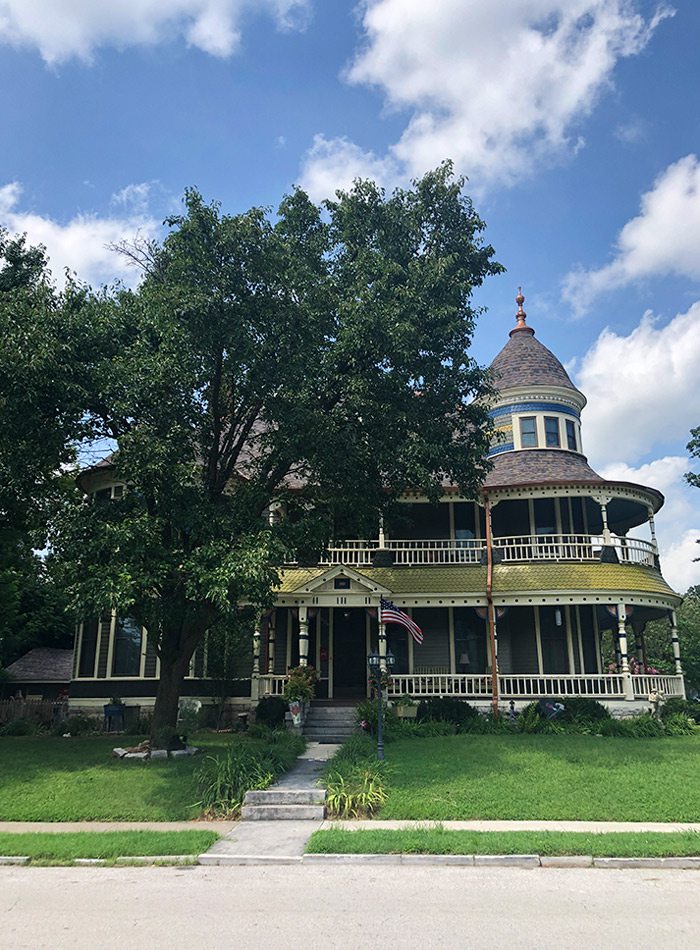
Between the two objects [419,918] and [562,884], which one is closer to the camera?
[419,918]

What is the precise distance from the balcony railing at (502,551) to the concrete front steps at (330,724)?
4.74 metres

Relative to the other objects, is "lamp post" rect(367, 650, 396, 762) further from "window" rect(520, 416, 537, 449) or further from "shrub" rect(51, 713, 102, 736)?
"window" rect(520, 416, 537, 449)

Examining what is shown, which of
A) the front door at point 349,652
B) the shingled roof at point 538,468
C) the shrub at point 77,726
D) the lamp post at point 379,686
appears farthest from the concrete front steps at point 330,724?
the shingled roof at point 538,468

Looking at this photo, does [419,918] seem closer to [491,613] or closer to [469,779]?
[469,779]

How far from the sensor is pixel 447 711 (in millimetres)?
19484

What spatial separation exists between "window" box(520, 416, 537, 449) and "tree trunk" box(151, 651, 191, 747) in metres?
15.1

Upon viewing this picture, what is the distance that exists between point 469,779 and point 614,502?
13822 millimetres

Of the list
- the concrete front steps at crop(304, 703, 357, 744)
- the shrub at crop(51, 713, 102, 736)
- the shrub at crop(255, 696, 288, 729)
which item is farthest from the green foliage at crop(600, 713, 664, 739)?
the shrub at crop(51, 713, 102, 736)

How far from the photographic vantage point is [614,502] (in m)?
24.6

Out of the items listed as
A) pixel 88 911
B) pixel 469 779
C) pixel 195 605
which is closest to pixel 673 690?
pixel 469 779

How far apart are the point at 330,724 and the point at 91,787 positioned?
7.73m

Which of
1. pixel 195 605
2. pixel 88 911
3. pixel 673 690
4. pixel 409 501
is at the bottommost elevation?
pixel 88 911

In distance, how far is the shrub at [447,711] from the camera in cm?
1933

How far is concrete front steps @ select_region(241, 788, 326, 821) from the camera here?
12.1 meters
